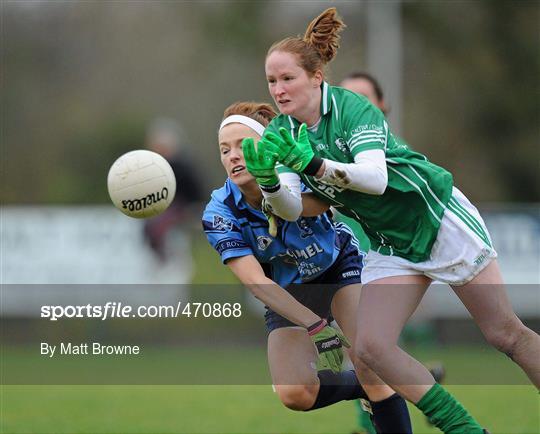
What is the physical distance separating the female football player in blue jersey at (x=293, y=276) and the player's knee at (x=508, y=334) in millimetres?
622

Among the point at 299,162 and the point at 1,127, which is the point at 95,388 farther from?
the point at 1,127

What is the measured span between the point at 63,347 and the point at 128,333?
9.91ft

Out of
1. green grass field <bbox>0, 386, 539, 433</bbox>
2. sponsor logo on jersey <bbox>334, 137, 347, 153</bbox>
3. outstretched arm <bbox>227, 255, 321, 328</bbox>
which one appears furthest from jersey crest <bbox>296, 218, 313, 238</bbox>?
green grass field <bbox>0, 386, 539, 433</bbox>

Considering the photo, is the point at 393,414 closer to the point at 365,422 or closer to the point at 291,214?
the point at 365,422

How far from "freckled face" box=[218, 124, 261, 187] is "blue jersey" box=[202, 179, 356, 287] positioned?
0.18 m

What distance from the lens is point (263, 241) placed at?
511 cm

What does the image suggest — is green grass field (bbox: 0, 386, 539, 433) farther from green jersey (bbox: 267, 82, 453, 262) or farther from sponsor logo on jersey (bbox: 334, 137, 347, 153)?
sponsor logo on jersey (bbox: 334, 137, 347, 153)

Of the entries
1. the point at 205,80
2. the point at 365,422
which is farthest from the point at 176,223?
the point at 205,80

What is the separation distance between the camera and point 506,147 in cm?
1977

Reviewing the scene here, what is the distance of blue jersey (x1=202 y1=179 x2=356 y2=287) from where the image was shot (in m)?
5.05

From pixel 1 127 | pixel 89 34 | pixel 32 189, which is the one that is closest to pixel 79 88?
pixel 89 34

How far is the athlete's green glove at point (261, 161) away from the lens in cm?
438

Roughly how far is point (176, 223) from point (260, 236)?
7183 mm

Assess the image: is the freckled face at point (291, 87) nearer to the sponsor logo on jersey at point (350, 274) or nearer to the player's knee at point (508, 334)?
the sponsor logo on jersey at point (350, 274)
